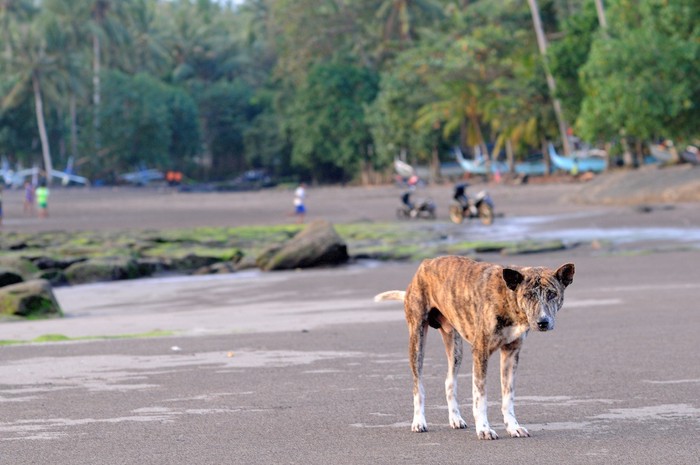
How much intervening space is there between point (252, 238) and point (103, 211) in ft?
70.9

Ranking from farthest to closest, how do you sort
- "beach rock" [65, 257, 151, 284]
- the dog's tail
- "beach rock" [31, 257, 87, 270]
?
"beach rock" [31, 257, 87, 270] → "beach rock" [65, 257, 151, 284] → the dog's tail

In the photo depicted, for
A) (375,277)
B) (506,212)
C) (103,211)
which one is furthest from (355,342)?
(103,211)

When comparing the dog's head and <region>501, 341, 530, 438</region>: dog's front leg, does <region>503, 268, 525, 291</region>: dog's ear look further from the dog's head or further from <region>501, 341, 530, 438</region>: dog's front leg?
<region>501, 341, 530, 438</region>: dog's front leg

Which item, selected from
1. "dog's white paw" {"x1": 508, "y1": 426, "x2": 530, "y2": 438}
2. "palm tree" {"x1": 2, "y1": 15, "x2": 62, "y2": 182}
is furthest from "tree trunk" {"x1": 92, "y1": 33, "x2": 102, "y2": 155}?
"dog's white paw" {"x1": 508, "y1": 426, "x2": 530, "y2": 438}

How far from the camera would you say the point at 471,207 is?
3672cm

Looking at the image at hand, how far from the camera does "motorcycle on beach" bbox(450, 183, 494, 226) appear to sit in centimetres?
3575

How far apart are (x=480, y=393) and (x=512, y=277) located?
2.80 feet

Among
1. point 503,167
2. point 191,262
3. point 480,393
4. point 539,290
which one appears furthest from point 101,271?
point 503,167

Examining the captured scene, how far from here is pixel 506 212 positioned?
41719 mm

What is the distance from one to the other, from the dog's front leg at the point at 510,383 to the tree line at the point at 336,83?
132 ft

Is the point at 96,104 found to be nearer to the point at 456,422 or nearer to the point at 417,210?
the point at 417,210

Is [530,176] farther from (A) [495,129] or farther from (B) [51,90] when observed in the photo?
(B) [51,90]

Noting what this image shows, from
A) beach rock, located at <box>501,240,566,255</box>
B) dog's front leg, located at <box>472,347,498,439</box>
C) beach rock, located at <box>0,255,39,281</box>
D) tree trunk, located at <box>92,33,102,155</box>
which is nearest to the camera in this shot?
dog's front leg, located at <box>472,347,498,439</box>

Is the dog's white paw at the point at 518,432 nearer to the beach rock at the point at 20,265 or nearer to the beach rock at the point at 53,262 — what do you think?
the beach rock at the point at 20,265
